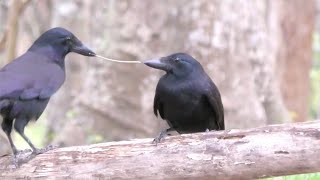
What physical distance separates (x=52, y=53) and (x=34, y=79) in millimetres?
419

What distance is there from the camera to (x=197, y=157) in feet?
15.9

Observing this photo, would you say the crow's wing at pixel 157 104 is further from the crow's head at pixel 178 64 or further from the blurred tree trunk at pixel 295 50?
the blurred tree trunk at pixel 295 50

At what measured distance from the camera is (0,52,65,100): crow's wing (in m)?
5.01

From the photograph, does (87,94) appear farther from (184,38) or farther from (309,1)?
(309,1)

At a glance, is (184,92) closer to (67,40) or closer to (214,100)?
(214,100)

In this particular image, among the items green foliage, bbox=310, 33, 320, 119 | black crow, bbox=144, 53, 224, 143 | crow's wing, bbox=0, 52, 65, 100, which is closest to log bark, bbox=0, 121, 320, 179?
crow's wing, bbox=0, 52, 65, 100

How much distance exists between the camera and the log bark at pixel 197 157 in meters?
4.72

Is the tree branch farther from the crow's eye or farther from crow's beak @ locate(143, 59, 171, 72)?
crow's beak @ locate(143, 59, 171, 72)

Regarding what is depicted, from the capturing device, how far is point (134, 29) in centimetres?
892

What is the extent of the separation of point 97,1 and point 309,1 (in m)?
5.23

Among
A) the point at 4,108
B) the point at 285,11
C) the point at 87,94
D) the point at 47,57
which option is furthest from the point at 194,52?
the point at 285,11

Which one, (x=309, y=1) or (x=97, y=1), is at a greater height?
(x=309, y=1)

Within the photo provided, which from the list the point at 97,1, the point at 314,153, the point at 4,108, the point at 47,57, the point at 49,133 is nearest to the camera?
the point at 314,153

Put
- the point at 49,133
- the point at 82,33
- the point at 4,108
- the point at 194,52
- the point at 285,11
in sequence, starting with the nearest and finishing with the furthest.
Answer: the point at 4,108 < the point at 194,52 < the point at 49,133 < the point at 82,33 < the point at 285,11
